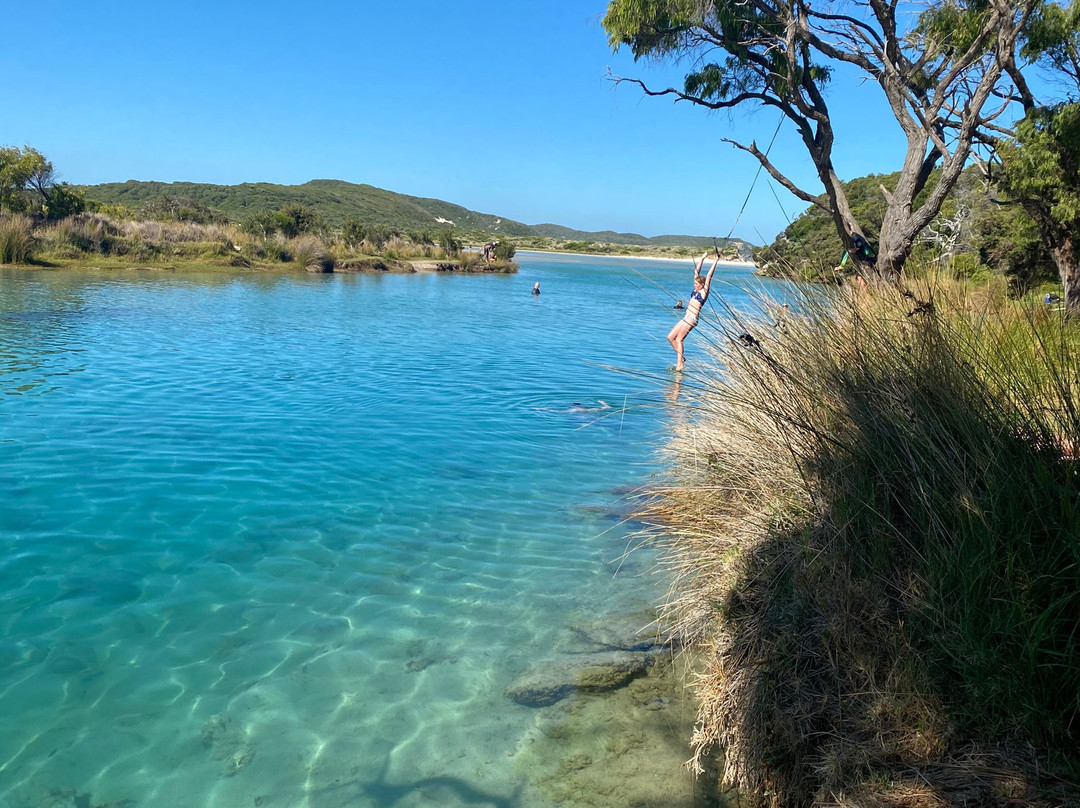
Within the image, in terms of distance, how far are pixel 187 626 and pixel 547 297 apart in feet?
102

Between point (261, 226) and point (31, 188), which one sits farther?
point (261, 226)

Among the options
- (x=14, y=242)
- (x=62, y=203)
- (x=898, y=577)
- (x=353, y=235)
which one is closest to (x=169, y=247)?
(x=62, y=203)

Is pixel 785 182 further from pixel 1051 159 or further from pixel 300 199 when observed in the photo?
pixel 300 199

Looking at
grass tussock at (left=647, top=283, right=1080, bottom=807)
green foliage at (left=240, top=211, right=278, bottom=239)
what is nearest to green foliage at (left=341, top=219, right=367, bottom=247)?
green foliage at (left=240, top=211, right=278, bottom=239)

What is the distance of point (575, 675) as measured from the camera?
409cm

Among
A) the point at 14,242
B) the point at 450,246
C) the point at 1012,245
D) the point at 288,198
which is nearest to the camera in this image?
the point at 1012,245

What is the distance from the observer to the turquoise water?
3.38 meters

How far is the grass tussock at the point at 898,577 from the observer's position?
7.69 feet

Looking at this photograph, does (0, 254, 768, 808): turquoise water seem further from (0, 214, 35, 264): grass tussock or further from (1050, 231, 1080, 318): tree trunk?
(0, 214, 35, 264): grass tussock

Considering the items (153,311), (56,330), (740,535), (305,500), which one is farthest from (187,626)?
(153,311)

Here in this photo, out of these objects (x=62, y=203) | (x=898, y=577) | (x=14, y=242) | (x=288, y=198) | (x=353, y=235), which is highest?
(x=288, y=198)

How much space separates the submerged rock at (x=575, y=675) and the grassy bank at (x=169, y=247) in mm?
28441

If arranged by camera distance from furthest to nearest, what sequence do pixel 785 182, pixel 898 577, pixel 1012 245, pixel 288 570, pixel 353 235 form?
pixel 353 235 < pixel 1012 245 < pixel 785 182 < pixel 288 570 < pixel 898 577

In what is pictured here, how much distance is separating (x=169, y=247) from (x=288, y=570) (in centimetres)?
3184
